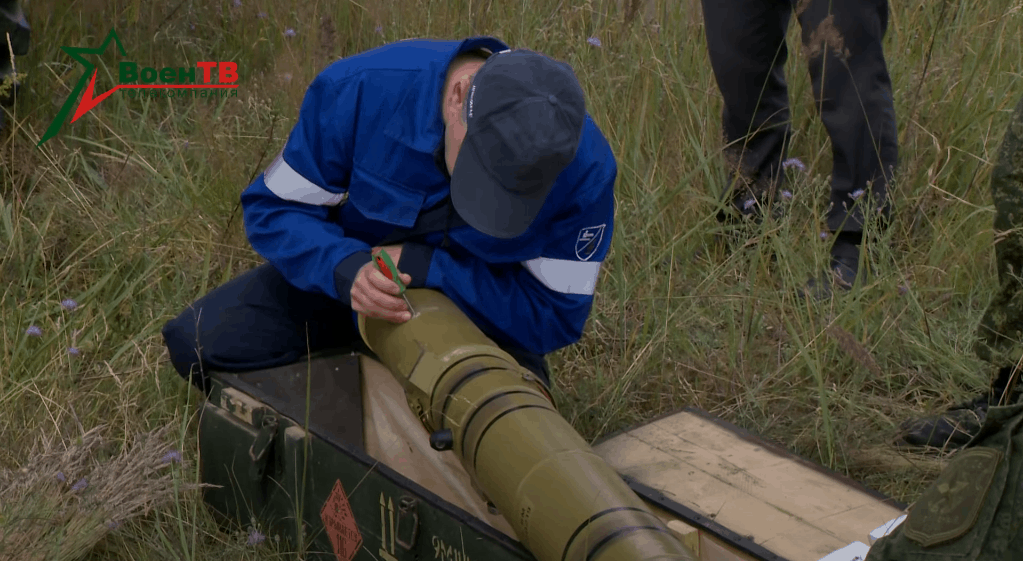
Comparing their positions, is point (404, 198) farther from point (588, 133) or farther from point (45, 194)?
point (45, 194)

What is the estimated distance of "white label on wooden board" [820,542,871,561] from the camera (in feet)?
6.91

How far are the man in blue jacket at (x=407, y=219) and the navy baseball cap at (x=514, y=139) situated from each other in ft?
0.14

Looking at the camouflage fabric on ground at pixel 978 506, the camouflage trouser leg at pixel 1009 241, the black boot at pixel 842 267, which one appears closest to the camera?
the camouflage fabric on ground at pixel 978 506

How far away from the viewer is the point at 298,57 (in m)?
4.35

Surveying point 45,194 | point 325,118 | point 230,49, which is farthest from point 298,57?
point 325,118

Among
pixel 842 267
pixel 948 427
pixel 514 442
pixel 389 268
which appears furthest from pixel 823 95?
pixel 514 442

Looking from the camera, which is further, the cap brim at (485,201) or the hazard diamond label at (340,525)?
the hazard diamond label at (340,525)

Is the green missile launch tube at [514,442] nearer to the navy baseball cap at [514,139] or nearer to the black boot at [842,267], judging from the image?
the navy baseball cap at [514,139]

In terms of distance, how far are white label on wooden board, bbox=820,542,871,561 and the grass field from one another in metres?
0.56

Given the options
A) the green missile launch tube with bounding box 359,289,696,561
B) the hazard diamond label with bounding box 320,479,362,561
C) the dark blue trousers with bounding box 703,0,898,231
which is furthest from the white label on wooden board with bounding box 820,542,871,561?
the dark blue trousers with bounding box 703,0,898,231

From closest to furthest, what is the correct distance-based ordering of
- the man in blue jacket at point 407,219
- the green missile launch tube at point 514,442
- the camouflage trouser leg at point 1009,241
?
the camouflage trouser leg at point 1009,241 → the green missile launch tube at point 514,442 → the man in blue jacket at point 407,219

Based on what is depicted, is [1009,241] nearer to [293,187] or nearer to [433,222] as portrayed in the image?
[433,222]

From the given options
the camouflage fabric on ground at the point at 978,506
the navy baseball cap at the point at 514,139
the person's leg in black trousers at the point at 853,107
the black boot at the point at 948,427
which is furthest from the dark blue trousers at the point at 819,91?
the camouflage fabric on ground at the point at 978,506

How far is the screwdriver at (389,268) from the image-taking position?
2383mm
